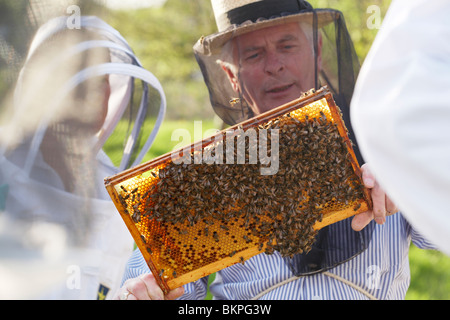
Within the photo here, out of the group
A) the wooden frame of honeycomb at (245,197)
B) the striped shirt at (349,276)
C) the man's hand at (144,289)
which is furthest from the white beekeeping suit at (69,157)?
the wooden frame of honeycomb at (245,197)

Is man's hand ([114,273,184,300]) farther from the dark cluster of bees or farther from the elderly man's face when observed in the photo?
the elderly man's face

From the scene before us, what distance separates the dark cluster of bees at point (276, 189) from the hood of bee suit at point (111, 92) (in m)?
1.17

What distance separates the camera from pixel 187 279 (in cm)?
144

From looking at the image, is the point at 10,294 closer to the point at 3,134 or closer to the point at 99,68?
the point at 3,134

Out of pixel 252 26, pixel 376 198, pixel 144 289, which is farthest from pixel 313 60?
pixel 144 289

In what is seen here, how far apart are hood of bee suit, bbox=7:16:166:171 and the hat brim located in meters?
0.57

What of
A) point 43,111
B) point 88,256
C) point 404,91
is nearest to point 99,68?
point 43,111

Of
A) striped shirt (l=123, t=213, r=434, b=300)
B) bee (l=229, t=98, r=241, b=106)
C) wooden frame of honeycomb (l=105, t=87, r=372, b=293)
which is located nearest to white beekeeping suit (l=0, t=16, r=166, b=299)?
bee (l=229, t=98, r=241, b=106)

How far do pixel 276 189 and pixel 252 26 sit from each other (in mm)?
821

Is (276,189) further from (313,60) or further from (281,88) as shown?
(313,60)

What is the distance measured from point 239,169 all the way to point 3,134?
1.65m

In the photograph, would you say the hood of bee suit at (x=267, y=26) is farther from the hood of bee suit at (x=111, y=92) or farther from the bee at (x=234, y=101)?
the hood of bee suit at (x=111, y=92)

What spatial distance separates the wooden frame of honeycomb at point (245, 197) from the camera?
1.35m

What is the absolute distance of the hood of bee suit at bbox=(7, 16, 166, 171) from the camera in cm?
228
